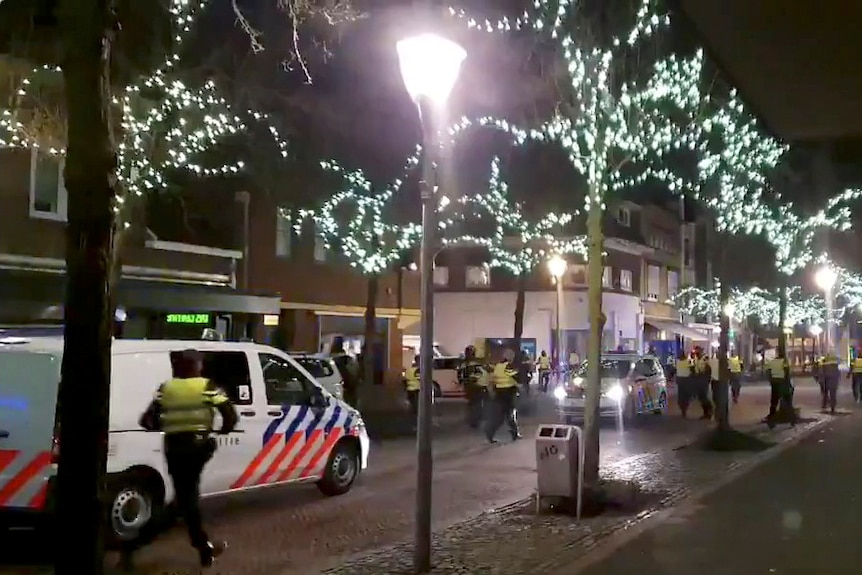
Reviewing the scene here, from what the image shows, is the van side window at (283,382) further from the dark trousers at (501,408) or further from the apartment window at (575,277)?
the apartment window at (575,277)

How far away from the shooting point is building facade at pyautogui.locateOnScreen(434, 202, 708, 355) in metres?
50.3

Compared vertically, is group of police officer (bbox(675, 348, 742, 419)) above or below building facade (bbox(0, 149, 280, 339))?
below

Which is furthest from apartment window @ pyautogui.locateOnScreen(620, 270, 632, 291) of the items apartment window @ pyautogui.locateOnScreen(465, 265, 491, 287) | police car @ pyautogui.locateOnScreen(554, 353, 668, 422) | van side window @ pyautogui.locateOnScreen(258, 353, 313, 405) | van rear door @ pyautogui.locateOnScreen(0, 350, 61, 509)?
van rear door @ pyautogui.locateOnScreen(0, 350, 61, 509)

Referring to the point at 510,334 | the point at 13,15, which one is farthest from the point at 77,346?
the point at 510,334

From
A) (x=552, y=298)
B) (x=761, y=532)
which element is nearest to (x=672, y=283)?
(x=552, y=298)

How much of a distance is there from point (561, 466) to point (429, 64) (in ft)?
15.4

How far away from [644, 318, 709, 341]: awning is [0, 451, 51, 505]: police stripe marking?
5138cm

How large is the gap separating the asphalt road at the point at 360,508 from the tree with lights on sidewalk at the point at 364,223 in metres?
6.45

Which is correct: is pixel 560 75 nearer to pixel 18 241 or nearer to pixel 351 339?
pixel 18 241

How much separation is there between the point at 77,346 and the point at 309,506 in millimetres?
7282

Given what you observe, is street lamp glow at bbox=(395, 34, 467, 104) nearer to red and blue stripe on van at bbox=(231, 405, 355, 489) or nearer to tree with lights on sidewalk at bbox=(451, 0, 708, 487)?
tree with lights on sidewalk at bbox=(451, 0, 708, 487)

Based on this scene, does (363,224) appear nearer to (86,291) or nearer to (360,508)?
(360,508)

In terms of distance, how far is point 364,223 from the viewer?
2619cm

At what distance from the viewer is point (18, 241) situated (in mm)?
22109
